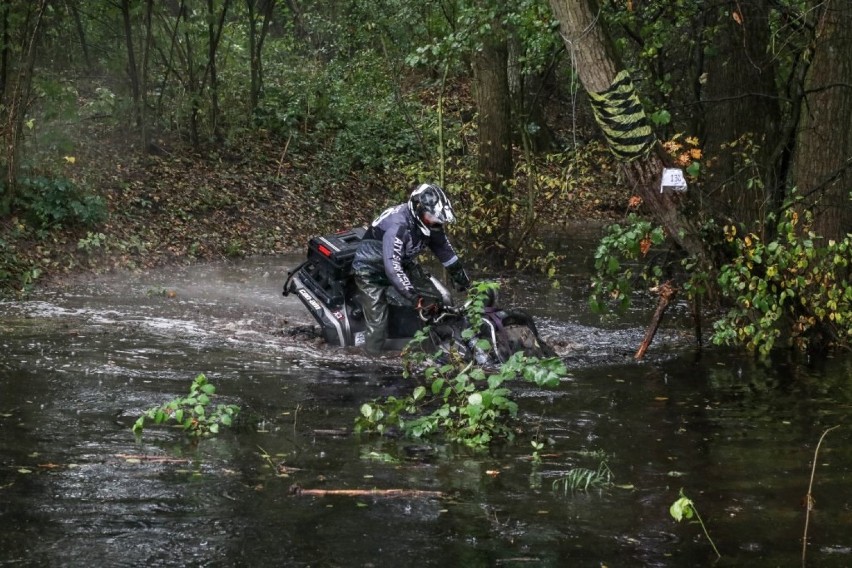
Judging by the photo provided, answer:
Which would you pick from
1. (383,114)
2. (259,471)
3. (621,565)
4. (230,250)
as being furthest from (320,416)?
(383,114)

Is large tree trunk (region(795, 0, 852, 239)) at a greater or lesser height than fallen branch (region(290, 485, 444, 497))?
greater

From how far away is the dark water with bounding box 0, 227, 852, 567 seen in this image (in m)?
5.23

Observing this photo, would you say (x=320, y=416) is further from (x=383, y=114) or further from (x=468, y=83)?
(x=468, y=83)

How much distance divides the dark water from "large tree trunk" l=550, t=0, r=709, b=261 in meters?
1.64

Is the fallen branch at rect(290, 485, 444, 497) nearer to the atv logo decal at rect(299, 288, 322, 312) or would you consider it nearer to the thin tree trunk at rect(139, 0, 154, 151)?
the atv logo decal at rect(299, 288, 322, 312)

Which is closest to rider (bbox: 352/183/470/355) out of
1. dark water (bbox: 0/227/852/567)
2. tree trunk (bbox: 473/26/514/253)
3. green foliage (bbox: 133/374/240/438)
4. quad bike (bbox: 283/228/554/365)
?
quad bike (bbox: 283/228/554/365)

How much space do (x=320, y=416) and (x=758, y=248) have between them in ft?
13.5

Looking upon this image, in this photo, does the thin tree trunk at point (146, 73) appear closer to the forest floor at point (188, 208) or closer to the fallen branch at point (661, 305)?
the forest floor at point (188, 208)

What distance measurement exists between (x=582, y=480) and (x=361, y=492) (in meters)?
1.35

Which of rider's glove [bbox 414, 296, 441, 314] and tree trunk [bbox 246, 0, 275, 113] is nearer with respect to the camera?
rider's glove [bbox 414, 296, 441, 314]

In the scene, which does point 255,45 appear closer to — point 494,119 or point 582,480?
point 494,119

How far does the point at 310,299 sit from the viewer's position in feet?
37.6

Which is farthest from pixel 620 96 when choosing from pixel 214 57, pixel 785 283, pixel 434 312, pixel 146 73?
pixel 214 57

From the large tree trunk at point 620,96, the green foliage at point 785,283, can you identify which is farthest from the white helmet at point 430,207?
the green foliage at point 785,283
